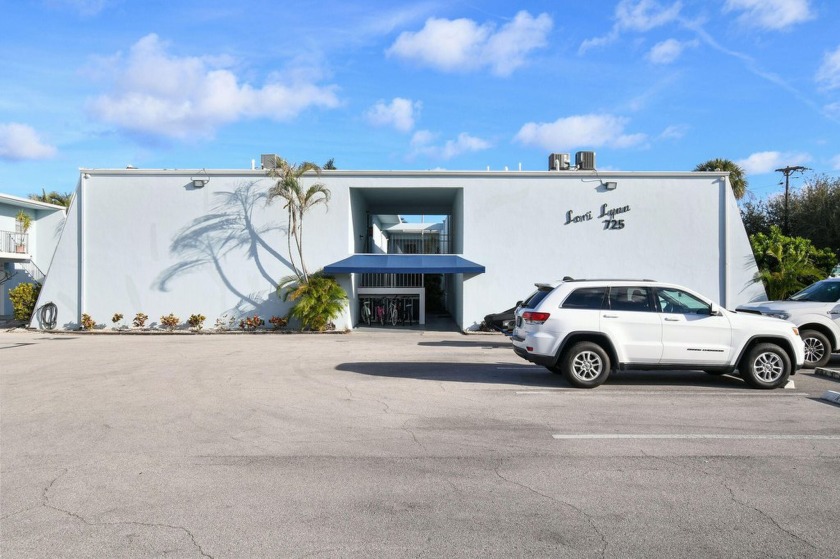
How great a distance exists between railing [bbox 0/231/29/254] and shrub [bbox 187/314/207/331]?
13835mm

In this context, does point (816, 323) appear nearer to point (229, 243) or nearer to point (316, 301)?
point (316, 301)

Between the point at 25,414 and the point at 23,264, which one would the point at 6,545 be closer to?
the point at 25,414

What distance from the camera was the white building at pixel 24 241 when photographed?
30.8 m

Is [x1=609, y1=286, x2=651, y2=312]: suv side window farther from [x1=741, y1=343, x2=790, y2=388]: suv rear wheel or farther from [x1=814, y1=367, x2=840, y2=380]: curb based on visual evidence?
[x1=814, y1=367, x2=840, y2=380]: curb

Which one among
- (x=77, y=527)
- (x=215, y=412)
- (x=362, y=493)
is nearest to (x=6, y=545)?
(x=77, y=527)

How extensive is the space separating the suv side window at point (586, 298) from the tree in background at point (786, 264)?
1601 centimetres

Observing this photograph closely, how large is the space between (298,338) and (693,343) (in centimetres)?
1389

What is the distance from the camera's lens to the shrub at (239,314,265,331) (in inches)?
918

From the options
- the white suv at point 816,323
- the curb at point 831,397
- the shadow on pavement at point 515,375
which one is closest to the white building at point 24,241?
the shadow on pavement at point 515,375

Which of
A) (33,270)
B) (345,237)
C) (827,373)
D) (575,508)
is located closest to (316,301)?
(345,237)

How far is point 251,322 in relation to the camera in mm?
23312

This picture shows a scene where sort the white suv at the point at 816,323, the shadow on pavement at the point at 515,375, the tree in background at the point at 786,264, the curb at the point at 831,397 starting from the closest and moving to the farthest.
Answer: the curb at the point at 831,397, the shadow on pavement at the point at 515,375, the white suv at the point at 816,323, the tree in background at the point at 786,264

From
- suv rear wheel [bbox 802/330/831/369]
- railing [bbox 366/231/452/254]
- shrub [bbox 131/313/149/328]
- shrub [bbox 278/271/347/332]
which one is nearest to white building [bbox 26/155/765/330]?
shrub [bbox 131/313/149/328]

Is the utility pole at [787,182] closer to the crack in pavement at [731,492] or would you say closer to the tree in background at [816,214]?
the tree in background at [816,214]
